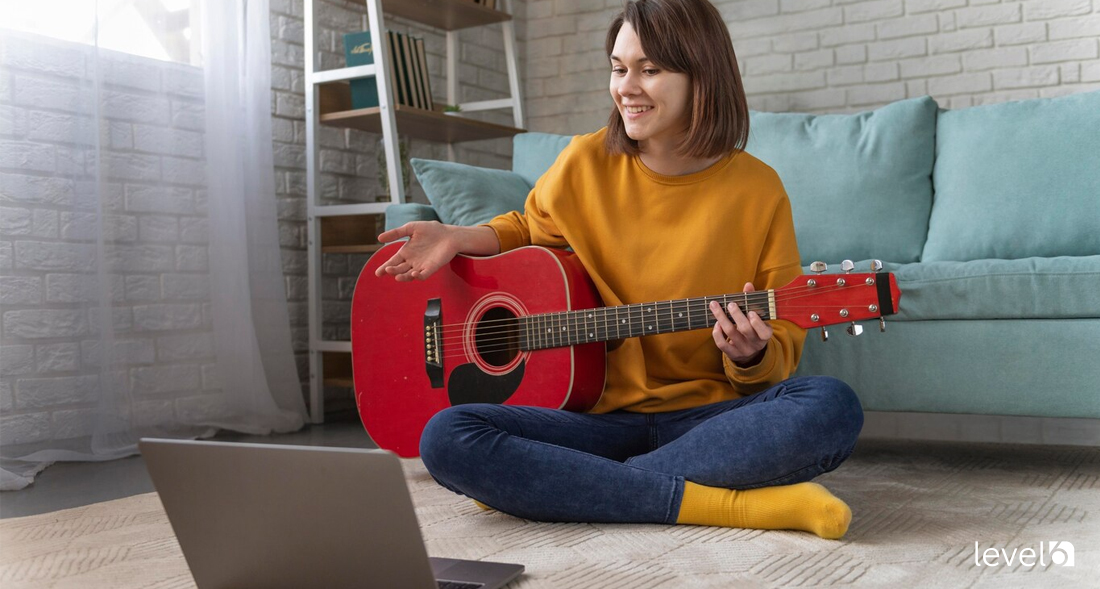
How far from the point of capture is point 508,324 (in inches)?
67.8

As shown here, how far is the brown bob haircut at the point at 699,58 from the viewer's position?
1585mm

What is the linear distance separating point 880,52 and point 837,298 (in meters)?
2.36

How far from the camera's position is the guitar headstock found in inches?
54.9

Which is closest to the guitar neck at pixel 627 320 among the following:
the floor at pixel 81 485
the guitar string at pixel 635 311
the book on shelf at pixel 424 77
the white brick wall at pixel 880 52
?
the guitar string at pixel 635 311

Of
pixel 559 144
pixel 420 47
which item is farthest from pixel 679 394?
pixel 420 47

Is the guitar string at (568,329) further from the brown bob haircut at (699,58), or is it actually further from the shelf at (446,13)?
the shelf at (446,13)

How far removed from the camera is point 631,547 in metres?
1.33

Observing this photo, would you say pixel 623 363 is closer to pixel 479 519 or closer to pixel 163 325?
pixel 479 519

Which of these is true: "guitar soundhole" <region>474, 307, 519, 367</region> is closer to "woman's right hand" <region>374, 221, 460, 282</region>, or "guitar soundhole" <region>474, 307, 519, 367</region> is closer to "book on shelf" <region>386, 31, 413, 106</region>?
"woman's right hand" <region>374, 221, 460, 282</region>

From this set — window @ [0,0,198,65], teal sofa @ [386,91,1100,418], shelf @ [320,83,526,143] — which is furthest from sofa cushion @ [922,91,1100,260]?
window @ [0,0,198,65]

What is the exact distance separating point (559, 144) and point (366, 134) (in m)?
0.84

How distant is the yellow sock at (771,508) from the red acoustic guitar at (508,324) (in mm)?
238

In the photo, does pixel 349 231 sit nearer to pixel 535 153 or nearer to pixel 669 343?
pixel 535 153

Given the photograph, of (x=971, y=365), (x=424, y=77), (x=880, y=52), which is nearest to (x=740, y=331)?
(x=971, y=365)
